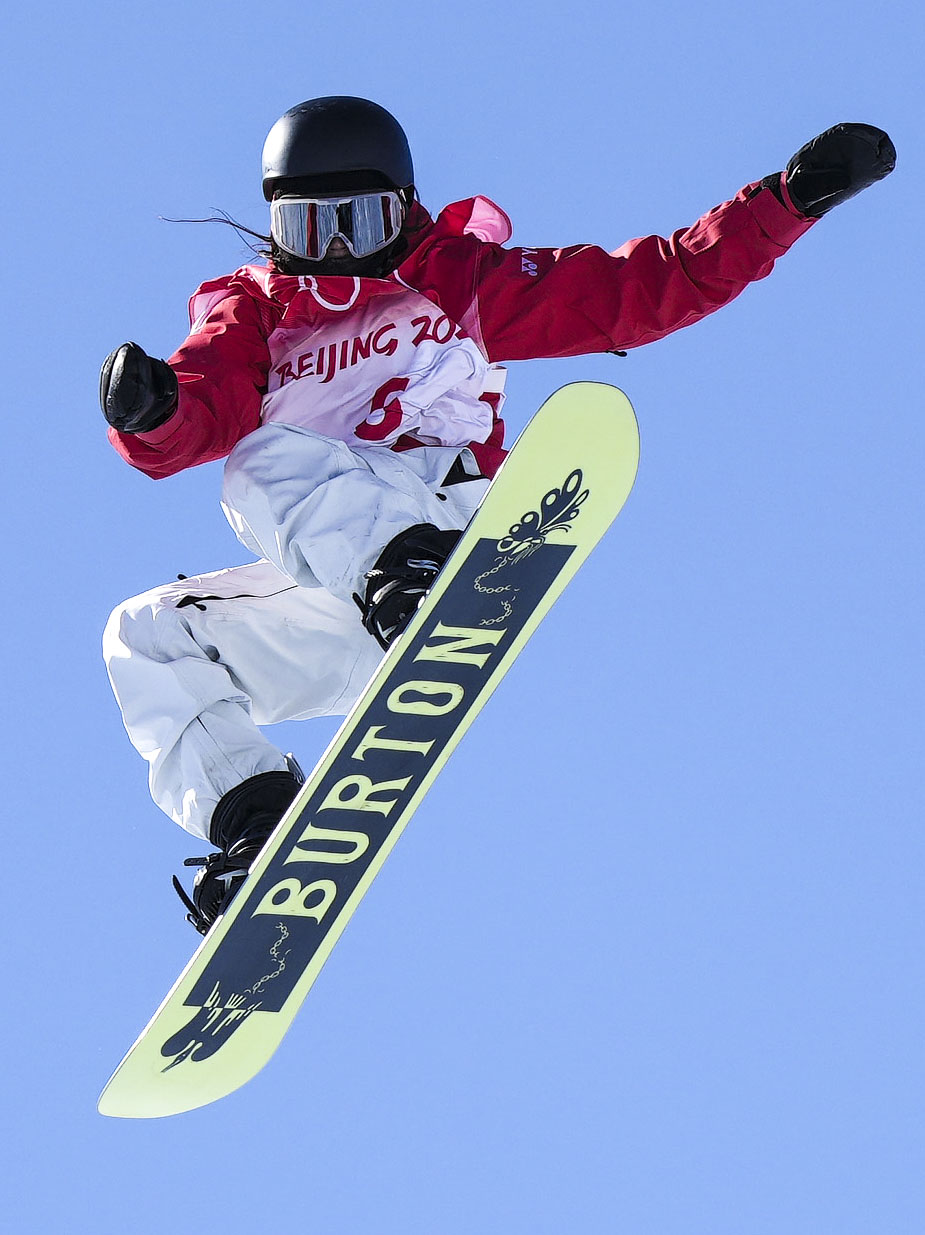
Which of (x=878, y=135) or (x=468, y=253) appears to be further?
(x=468, y=253)

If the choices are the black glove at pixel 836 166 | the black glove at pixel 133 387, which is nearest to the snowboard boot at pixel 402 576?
the black glove at pixel 133 387

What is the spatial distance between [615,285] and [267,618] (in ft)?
5.20

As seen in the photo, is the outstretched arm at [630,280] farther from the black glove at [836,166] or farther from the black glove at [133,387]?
the black glove at [133,387]

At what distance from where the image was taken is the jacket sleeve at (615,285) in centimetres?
730

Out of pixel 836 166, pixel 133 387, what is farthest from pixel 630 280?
pixel 133 387

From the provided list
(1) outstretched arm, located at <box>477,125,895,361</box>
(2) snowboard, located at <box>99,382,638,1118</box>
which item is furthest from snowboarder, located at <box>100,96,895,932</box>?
(2) snowboard, located at <box>99,382,638,1118</box>

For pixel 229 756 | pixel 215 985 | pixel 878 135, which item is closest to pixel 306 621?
pixel 229 756

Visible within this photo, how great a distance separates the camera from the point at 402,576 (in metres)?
6.86

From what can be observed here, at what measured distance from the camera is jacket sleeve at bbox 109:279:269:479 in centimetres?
700

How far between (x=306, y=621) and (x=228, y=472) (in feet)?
2.10

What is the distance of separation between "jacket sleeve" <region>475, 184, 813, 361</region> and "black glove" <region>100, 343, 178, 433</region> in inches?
47.3

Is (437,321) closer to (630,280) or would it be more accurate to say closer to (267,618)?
(630,280)

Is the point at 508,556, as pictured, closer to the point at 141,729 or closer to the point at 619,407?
the point at 619,407

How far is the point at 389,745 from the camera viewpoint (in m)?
6.96
